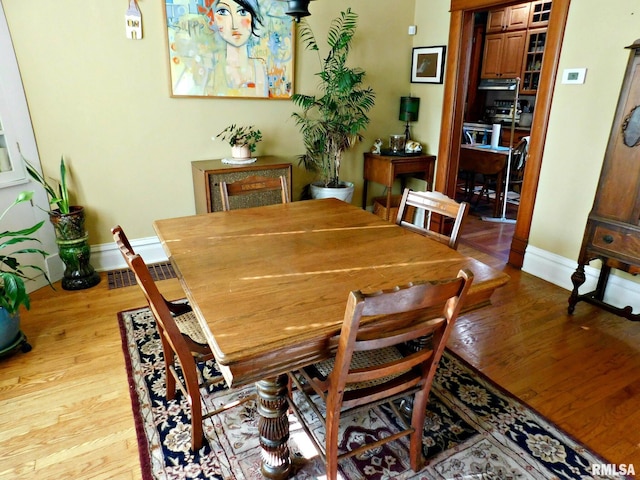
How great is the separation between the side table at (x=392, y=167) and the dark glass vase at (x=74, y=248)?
2.70 m

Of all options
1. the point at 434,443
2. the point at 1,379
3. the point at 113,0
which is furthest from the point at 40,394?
the point at 113,0

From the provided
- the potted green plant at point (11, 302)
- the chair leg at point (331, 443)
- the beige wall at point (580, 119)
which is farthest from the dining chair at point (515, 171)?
the potted green plant at point (11, 302)

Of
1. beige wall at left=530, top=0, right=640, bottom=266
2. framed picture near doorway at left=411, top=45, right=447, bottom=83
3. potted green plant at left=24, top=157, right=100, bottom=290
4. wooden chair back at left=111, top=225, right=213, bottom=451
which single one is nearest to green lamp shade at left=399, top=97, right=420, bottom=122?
framed picture near doorway at left=411, top=45, right=447, bottom=83

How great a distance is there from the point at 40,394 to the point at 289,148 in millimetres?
2838

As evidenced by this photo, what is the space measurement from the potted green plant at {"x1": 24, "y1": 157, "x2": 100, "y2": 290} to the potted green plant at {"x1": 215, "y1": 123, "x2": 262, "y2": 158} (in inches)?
51.0

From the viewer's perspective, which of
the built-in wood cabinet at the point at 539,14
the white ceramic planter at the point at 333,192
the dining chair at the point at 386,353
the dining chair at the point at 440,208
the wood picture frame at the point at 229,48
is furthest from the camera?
the built-in wood cabinet at the point at 539,14

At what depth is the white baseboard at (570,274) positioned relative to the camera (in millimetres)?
2852

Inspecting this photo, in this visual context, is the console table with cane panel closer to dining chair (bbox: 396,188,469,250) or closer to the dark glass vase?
the dark glass vase

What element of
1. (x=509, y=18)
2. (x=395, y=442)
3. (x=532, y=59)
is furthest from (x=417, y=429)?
(x=509, y=18)

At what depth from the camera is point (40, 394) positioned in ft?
6.73

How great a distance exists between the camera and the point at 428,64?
421cm

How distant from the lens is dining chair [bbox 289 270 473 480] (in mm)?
1155

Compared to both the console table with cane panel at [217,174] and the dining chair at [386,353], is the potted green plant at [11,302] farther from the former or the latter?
the dining chair at [386,353]

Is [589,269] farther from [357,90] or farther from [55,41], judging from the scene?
[55,41]
